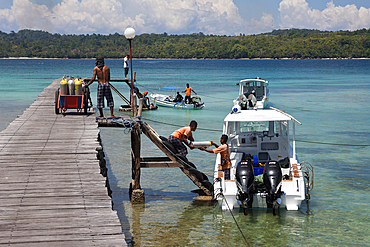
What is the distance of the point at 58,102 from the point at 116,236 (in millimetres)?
9874

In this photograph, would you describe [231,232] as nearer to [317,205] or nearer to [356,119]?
[317,205]

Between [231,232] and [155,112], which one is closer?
[231,232]

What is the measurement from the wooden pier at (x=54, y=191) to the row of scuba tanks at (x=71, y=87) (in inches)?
80.6

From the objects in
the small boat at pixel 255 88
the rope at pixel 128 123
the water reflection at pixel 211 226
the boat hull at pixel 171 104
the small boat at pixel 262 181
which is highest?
the small boat at pixel 255 88

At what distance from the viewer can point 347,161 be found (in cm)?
1770

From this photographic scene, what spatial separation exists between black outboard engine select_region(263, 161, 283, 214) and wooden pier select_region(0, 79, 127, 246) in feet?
Result: 14.3

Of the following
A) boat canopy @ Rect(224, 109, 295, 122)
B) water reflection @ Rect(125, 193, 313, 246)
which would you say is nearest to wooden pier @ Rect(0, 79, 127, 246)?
water reflection @ Rect(125, 193, 313, 246)

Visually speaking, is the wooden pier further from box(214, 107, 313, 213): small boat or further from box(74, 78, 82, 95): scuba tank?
box(214, 107, 313, 213): small boat

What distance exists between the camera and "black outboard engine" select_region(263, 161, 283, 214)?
10711mm

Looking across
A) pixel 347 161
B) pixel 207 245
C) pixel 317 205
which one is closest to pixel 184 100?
pixel 347 161

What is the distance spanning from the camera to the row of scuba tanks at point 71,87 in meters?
14.9

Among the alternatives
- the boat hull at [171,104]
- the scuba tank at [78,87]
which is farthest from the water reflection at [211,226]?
the boat hull at [171,104]

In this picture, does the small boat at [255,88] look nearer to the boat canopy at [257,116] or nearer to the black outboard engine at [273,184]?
the boat canopy at [257,116]

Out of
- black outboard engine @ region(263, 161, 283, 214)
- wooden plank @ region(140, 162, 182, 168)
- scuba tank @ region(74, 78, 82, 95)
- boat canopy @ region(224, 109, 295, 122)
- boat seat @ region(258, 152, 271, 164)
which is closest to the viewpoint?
black outboard engine @ region(263, 161, 283, 214)
